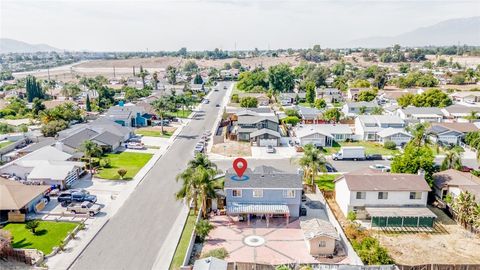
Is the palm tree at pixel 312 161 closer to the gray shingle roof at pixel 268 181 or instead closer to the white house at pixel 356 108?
the gray shingle roof at pixel 268 181

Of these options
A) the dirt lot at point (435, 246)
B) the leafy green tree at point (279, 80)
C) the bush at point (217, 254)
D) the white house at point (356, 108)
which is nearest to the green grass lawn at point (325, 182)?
the dirt lot at point (435, 246)

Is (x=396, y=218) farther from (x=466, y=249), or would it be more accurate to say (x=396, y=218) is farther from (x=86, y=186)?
(x=86, y=186)

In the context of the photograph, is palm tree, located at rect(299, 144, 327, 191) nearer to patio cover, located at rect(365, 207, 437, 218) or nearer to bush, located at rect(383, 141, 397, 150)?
patio cover, located at rect(365, 207, 437, 218)

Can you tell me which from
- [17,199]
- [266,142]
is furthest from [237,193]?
[266,142]

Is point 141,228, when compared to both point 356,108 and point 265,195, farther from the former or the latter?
point 356,108

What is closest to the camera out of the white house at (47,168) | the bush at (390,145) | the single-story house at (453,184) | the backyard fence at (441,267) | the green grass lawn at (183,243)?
the backyard fence at (441,267)

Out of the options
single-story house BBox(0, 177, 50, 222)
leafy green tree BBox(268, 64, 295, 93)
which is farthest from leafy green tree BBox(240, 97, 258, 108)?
single-story house BBox(0, 177, 50, 222)
